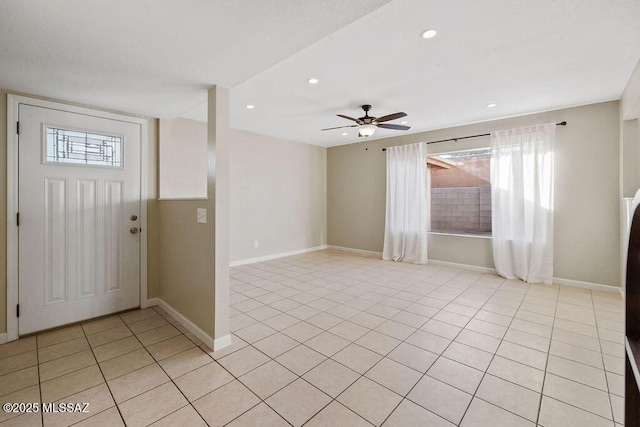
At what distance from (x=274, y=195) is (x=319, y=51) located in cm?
376

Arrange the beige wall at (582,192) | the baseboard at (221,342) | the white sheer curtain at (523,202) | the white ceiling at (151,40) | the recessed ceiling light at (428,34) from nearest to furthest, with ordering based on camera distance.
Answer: the white ceiling at (151,40) → the recessed ceiling light at (428,34) → the baseboard at (221,342) → the beige wall at (582,192) → the white sheer curtain at (523,202)

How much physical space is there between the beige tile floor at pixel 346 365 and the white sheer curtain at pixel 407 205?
78.4 inches

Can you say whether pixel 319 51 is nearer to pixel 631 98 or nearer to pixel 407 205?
pixel 631 98

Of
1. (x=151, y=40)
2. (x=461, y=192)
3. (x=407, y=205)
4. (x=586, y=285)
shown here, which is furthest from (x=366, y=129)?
(x=586, y=285)

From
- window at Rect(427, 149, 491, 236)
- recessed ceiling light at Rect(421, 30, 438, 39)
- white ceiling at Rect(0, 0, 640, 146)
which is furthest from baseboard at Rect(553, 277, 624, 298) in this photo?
recessed ceiling light at Rect(421, 30, 438, 39)

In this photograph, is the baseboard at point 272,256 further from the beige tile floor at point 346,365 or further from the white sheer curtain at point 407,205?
the beige tile floor at point 346,365

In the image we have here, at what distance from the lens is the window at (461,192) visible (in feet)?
16.0

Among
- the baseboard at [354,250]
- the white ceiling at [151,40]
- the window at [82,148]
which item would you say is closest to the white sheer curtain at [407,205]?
the baseboard at [354,250]

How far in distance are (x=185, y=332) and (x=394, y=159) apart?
471 centimetres

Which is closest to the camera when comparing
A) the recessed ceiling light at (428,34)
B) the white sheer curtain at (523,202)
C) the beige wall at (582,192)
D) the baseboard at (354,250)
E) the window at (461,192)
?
the recessed ceiling light at (428,34)

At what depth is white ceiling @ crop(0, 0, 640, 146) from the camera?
158 cm

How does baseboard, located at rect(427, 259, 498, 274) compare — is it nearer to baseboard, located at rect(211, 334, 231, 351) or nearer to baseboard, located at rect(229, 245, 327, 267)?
baseboard, located at rect(229, 245, 327, 267)

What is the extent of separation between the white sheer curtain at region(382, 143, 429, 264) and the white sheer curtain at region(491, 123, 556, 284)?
1169mm

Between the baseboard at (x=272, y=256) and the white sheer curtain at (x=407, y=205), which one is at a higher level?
the white sheer curtain at (x=407, y=205)
